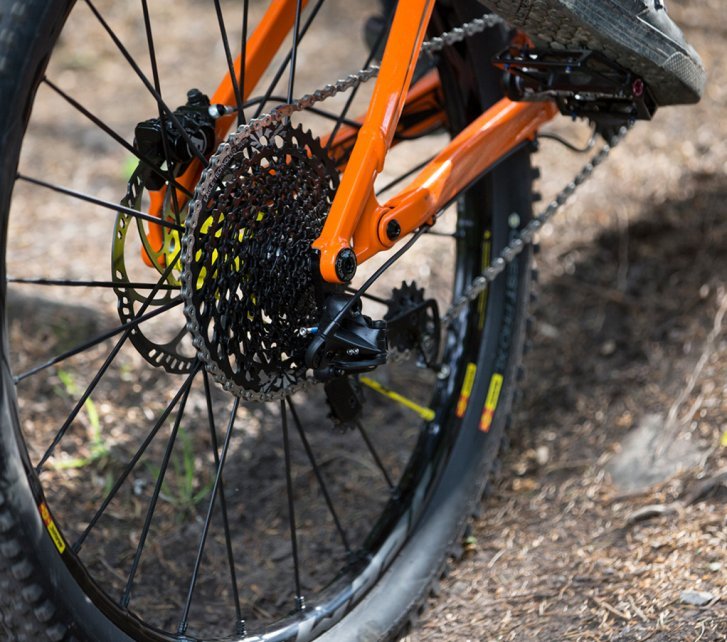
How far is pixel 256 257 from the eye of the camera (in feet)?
5.45

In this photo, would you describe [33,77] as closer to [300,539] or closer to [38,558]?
[38,558]

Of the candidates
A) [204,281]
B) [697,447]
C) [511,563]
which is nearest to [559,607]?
[511,563]

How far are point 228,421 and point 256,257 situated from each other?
93cm

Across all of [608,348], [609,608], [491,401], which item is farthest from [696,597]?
[608,348]

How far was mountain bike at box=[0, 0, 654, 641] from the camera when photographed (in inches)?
62.5

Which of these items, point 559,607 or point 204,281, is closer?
point 204,281

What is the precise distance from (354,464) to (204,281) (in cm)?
115

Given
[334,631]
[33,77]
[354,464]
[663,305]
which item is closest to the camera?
[33,77]

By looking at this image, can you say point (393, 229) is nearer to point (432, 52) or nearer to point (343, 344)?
point (343, 344)

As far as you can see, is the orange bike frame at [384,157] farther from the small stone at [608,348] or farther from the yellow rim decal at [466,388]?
the small stone at [608,348]

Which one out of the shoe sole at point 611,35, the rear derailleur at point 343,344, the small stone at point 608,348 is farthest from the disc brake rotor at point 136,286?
the small stone at point 608,348

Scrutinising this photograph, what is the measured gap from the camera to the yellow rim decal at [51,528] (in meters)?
1.42

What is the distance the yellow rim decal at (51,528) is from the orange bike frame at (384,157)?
1.89 ft

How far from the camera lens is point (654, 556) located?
2105 mm
